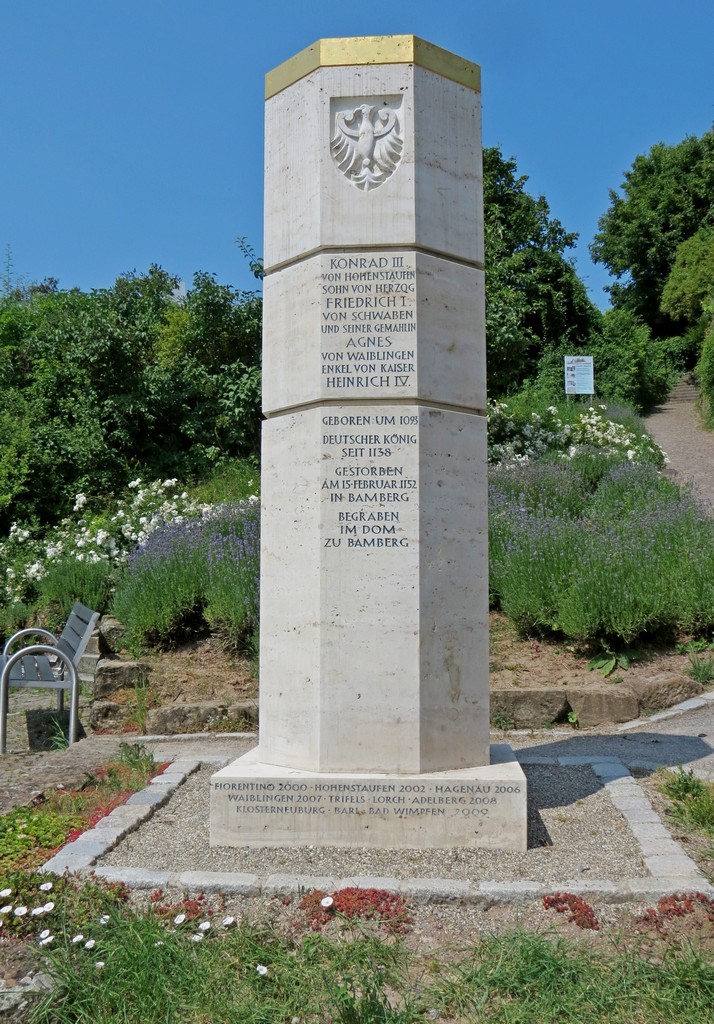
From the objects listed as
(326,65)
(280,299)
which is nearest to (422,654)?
(280,299)

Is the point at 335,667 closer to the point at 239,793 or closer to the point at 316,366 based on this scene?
the point at 239,793

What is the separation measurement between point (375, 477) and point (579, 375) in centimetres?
1499

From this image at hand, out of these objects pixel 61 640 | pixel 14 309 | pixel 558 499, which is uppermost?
pixel 14 309

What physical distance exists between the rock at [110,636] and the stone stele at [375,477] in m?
4.35

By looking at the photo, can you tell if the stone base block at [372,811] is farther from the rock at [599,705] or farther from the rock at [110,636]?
the rock at [110,636]

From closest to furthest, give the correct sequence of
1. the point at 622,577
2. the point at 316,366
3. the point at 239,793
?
the point at 239,793 → the point at 316,366 → the point at 622,577

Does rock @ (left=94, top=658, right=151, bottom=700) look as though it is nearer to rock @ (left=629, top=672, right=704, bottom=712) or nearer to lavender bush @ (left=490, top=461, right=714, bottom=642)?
lavender bush @ (left=490, top=461, right=714, bottom=642)

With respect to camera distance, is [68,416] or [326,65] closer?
[326,65]

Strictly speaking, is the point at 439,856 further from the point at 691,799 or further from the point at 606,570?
the point at 606,570

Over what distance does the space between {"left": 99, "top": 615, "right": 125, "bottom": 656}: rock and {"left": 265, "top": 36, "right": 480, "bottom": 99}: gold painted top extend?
5.49 m

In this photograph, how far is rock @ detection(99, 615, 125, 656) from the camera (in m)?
8.48

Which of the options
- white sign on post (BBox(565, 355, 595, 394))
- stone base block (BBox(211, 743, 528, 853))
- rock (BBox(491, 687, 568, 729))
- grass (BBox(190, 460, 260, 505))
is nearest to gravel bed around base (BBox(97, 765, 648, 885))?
stone base block (BBox(211, 743, 528, 853))

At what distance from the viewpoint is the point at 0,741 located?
6.48m

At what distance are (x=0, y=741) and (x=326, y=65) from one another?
4851 mm
